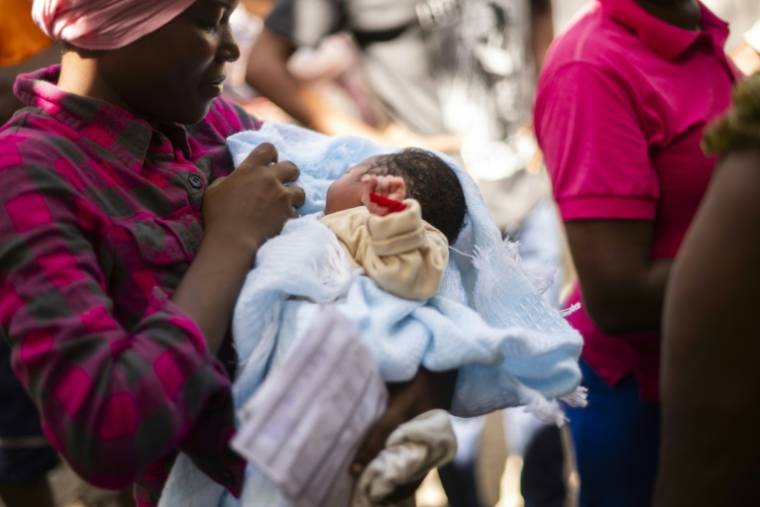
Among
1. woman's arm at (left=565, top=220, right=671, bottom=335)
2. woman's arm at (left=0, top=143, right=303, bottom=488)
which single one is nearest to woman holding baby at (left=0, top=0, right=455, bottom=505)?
woman's arm at (left=0, top=143, right=303, bottom=488)

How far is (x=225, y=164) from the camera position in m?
1.97

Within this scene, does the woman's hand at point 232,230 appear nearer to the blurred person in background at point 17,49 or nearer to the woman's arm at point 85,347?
the woman's arm at point 85,347

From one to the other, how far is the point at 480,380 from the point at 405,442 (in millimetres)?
294

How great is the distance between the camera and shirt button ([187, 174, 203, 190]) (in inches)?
70.1

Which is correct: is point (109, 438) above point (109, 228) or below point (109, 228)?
below

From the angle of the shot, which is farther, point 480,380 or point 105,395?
point 480,380

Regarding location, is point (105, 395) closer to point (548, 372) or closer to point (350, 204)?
point (350, 204)

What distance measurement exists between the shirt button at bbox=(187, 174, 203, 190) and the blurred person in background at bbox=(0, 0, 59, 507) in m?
1.16

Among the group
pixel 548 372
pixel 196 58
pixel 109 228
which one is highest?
pixel 196 58

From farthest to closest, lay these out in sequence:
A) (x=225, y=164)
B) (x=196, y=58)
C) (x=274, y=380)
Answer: (x=225, y=164)
(x=196, y=58)
(x=274, y=380)

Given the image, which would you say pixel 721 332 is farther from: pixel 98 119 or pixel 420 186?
pixel 98 119

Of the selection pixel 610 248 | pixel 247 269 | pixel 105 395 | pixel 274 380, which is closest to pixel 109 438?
pixel 105 395

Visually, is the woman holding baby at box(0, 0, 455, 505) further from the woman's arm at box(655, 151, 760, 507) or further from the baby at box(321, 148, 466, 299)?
the woman's arm at box(655, 151, 760, 507)

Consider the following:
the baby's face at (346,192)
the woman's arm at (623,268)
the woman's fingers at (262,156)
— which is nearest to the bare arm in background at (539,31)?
the woman's arm at (623,268)
